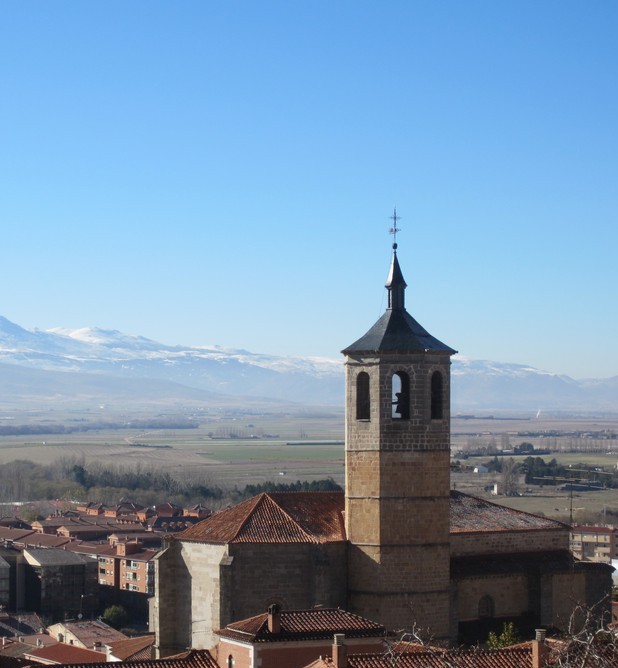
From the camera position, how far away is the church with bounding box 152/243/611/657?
30531 mm

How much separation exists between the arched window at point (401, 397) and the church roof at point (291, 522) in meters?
2.46

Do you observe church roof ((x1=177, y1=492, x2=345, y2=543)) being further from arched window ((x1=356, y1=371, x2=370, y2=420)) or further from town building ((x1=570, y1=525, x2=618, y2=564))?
town building ((x1=570, y1=525, x2=618, y2=564))

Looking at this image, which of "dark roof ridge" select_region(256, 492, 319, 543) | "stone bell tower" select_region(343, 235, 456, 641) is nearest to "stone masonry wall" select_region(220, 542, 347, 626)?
"dark roof ridge" select_region(256, 492, 319, 543)

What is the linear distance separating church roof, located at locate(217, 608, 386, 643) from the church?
382 centimetres

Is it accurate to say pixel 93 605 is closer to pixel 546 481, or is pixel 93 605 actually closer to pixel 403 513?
pixel 403 513

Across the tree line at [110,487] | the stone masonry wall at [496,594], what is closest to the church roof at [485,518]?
the stone masonry wall at [496,594]

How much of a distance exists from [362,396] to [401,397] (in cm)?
80

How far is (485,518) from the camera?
3394 centimetres

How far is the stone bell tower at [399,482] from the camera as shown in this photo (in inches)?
1219

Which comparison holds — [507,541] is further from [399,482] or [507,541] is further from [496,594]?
[399,482]

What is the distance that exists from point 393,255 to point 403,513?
18.3 feet

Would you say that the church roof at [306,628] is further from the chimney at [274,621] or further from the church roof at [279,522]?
the church roof at [279,522]

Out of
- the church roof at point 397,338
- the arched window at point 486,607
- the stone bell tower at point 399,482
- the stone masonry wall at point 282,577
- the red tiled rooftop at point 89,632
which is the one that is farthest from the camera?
the red tiled rooftop at point 89,632

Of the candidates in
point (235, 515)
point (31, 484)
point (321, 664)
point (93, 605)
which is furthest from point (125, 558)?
point (31, 484)
